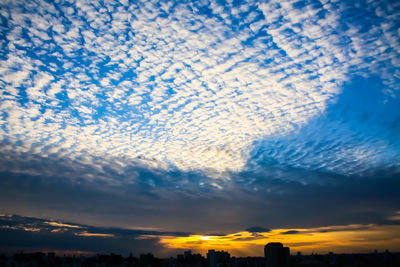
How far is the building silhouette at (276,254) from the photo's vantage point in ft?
524

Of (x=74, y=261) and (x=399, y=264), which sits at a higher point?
(x=399, y=264)

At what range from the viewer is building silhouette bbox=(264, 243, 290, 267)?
524ft

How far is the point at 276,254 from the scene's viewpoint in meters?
162

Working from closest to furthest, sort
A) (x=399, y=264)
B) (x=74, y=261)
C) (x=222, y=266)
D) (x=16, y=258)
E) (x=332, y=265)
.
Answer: (x=399, y=264) → (x=16, y=258) → (x=332, y=265) → (x=74, y=261) → (x=222, y=266)

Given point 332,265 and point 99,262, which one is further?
point 99,262

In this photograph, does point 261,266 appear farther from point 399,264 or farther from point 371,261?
point 399,264

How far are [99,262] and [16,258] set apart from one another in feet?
148

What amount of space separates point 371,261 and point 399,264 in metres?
33.5

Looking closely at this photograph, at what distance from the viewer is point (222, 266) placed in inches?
7451

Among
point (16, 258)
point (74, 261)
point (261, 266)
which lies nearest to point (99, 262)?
point (74, 261)

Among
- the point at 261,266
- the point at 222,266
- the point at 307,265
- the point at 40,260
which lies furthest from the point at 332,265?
the point at 40,260

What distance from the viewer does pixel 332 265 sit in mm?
161500

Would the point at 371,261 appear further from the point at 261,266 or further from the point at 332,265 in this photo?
the point at 261,266

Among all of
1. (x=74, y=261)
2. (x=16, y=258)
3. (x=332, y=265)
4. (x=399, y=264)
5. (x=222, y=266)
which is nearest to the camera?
(x=399, y=264)
